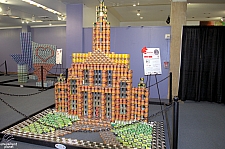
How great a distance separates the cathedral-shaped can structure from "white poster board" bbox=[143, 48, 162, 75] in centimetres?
98

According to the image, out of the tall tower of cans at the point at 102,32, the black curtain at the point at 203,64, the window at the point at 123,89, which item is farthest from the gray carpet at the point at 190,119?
the tall tower of cans at the point at 102,32

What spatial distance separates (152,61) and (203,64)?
8.01 feet

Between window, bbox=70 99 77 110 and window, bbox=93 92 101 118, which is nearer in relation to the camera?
window, bbox=93 92 101 118

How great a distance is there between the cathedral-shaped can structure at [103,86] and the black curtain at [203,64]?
302 cm

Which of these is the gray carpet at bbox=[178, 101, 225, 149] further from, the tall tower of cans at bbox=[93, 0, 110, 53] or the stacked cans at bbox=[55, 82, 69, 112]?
the stacked cans at bbox=[55, 82, 69, 112]

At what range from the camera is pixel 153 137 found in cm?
390

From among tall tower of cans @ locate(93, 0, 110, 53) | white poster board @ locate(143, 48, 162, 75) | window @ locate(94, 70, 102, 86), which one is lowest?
window @ locate(94, 70, 102, 86)

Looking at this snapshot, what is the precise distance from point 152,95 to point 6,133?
16.1ft

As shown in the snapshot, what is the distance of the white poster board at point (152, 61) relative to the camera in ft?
17.6

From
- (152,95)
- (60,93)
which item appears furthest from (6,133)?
(152,95)

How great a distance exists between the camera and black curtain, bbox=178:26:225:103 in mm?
6645

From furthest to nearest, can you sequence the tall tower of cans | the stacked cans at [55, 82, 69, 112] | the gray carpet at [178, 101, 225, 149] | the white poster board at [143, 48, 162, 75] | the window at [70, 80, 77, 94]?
the white poster board at [143, 48, 162, 75] → the stacked cans at [55, 82, 69, 112] → the window at [70, 80, 77, 94] → the tall tower of cans → the gray carpet at [178, 101, 225, 149]

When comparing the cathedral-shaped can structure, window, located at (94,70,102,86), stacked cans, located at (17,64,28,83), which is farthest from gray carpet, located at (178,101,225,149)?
stacked cans, located at (17,64,28,83)

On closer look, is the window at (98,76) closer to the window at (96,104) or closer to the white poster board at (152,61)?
the window at (96,104)
